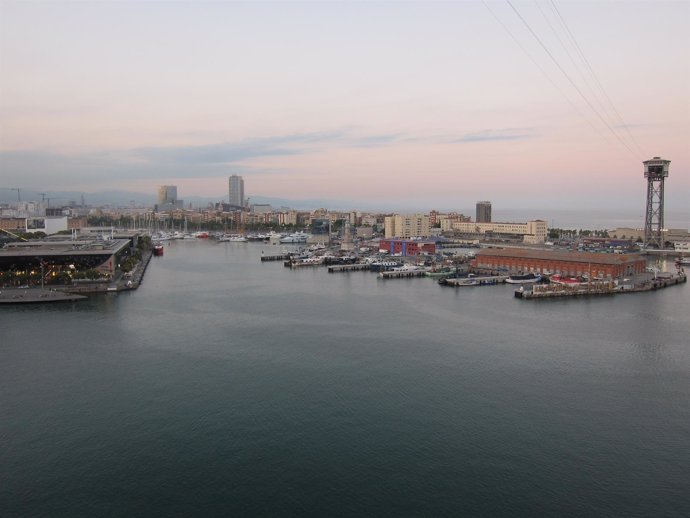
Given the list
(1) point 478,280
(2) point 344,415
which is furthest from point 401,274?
(2) point 344,415

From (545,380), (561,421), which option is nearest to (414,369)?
(545,380)

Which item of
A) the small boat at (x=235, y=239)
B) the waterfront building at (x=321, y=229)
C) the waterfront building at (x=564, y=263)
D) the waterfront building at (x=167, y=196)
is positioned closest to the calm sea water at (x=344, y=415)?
the waterfront building at (x=564, y=263)

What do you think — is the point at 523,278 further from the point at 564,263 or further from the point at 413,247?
the point at 413,247

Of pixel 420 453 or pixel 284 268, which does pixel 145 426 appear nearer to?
pixel 420 453

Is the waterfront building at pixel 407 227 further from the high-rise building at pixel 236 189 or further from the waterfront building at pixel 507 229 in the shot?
the high-rise building at pixel 236 189

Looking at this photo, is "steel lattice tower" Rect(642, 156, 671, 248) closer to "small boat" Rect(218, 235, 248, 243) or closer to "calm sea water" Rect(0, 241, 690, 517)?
"calm sea water" Rect(0, 241, 690, 517)

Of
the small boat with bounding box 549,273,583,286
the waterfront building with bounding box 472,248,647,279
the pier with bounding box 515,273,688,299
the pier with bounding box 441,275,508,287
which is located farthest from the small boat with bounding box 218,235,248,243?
the pier with bounding box 515,273,688,299
